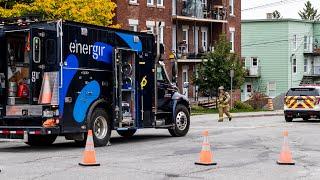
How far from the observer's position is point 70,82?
15883 millimetres

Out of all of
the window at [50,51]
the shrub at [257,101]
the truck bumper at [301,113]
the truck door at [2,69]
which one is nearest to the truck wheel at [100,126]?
the window at [50,51]

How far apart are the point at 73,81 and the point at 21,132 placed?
178 centimetres

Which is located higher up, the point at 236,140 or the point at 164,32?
the point at 164,32

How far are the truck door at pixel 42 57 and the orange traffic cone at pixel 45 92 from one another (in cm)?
8

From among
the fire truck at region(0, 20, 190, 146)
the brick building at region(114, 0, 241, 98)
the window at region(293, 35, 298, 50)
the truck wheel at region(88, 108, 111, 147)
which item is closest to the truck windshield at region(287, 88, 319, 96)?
the brick building at region(114, 0, 241, 98)

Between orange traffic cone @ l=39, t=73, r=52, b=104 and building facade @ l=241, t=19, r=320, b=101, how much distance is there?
5195cm

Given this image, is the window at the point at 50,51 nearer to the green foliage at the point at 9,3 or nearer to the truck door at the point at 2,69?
the truck door at the point at 2,69

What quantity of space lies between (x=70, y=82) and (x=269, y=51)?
5283 cm

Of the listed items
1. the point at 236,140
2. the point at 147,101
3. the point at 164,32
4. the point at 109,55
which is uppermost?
the point at 164,32

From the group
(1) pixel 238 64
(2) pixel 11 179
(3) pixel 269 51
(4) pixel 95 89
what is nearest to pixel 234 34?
(1) pixel 238 64

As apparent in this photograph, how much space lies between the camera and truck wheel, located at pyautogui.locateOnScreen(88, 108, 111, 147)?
55.1 feet

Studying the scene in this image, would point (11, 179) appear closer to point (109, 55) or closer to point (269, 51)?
point (109, 55)

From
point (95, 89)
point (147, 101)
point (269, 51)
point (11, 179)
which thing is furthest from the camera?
point (269, 51)

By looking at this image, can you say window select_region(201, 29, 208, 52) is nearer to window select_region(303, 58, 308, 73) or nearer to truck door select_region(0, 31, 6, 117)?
window select_region(303, 58, 308, 73)
